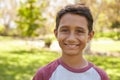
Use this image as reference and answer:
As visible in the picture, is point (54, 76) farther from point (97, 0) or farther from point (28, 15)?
point (28, 15)

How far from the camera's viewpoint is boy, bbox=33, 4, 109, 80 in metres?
2.25

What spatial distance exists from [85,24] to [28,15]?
60.0 ft

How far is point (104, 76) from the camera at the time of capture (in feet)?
7.68

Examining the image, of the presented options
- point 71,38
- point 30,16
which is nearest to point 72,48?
point 71,38

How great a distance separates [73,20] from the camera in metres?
2.26

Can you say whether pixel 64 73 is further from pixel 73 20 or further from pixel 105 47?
pixel 105 47

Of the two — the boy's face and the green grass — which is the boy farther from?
the green grass

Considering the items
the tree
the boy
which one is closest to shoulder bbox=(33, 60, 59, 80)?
the boy

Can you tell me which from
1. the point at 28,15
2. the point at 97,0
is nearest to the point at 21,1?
the point at 28,15

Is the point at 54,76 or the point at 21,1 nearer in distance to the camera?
the point at 54,76

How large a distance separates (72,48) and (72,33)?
0.10 meters

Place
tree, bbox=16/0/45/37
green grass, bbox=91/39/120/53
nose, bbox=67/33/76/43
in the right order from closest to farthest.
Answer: nose, bbox=67/33/76/43
tree, bbox=16/0/45/37
green grass, bbox=91/39/120/53

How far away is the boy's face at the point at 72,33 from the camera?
2.24m

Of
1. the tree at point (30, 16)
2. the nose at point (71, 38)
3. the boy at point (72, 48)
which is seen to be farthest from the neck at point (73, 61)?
the tree at point (30, 16)
